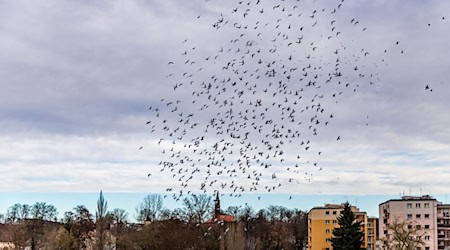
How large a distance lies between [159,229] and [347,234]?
2424 centimetres

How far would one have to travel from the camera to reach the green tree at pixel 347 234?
65.8 m

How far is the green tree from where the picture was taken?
6575cm

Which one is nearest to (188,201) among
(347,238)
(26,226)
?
(347,238)

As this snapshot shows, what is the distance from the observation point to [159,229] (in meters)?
79.9

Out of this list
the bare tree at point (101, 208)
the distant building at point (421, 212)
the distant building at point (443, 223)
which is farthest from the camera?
the distant building at point (443, 223)

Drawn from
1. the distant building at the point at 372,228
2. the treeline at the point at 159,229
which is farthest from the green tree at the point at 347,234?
the distant building at the point at 372,228

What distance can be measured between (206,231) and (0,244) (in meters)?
37.7

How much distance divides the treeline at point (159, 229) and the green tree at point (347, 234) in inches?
380

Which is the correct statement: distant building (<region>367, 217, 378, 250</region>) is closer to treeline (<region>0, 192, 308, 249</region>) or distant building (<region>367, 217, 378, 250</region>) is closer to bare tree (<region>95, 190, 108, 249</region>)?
treeline (<region>0, 192, 308, 249</region>)

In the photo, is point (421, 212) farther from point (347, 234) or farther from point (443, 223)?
point (347, 234)

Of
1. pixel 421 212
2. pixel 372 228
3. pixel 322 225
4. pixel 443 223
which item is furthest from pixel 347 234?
pixel 372 228

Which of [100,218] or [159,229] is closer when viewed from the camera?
[100,218]

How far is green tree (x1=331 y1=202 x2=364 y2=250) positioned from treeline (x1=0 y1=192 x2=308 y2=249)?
966 cm

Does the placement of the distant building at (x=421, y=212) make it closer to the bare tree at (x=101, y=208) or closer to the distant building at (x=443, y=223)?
the distant building at (x=443, y=223)
